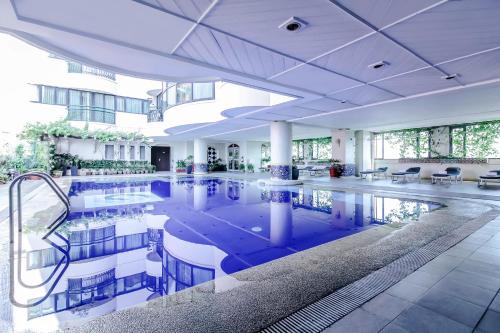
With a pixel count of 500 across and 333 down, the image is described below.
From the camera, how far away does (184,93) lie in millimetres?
15070

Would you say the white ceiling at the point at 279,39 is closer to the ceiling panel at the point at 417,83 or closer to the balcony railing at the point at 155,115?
the ceiling panel at the point at 417,83

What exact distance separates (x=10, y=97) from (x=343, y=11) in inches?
922

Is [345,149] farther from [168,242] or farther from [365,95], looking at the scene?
[168,242]

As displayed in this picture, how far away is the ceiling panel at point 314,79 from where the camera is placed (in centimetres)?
562

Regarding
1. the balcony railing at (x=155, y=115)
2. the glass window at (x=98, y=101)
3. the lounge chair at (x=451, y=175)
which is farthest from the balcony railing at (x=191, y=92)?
the lounge chair at (x=451, y=175)

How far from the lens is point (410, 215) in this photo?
6.04 meters

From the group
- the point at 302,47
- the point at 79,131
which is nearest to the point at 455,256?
the point at 302,47

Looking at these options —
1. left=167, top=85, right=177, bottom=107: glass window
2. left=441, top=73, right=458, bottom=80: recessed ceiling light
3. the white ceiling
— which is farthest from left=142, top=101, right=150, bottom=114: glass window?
left=441, top=73, right=458, bottom=80: recessed ceiling light

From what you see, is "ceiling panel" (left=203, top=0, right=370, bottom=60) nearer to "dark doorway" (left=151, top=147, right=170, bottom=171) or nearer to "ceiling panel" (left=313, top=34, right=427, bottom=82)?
"ceiling panel" (left=313, top=34, right=427, bottom=82)

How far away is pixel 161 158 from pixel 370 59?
25571 millimetres

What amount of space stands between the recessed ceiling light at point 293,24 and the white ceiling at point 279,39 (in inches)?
3.1

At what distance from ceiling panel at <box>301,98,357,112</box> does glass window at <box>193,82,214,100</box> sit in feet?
19.6

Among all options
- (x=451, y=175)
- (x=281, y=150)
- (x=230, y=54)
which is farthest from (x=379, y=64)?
(x=451, y=175)

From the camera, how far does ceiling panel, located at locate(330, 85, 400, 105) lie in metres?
7.18
